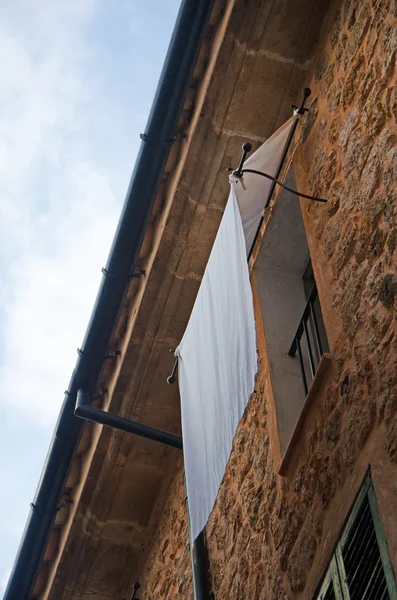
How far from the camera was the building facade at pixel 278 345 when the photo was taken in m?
3.65

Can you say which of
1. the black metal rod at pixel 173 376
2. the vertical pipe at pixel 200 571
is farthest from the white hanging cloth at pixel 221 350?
the vertical pipe at pixel 200 571

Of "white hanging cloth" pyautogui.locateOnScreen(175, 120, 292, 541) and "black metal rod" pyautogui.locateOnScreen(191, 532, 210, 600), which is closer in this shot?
"white hanging cloth" pyautogui.locateOnScreen(175, 120, 292, 541)

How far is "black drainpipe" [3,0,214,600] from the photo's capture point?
5.50 metres

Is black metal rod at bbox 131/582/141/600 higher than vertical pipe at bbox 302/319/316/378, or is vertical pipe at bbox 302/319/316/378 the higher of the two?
vertical pipe at bbox 302/319/316/378

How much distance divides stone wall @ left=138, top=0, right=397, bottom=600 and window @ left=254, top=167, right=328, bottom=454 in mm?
95

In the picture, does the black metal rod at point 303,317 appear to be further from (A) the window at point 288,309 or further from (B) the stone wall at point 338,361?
(B) the stone wall at point 338,361

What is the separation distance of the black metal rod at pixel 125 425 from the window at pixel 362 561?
8.65 feet

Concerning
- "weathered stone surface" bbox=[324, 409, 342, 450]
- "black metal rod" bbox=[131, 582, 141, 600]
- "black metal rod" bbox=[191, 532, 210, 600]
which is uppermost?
"weathered stone surface" bbox=[324, 409, 342, 450]

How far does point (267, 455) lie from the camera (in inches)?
188

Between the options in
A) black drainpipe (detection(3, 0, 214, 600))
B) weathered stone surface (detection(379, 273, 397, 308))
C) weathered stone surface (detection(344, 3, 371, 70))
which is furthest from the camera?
black drainpipe (detection(3, 0, 214, 600))

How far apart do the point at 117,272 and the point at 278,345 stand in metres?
1.48

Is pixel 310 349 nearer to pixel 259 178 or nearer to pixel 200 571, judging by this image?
pixel 259 178

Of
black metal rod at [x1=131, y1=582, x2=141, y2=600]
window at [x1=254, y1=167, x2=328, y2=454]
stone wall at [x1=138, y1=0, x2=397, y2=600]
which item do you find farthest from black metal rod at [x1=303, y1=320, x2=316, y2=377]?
black metal rod at [x1=131, y1=582, x2=141, y2=600]

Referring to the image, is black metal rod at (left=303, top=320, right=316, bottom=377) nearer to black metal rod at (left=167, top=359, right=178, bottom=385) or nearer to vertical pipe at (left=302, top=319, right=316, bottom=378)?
vertical pipe at (left=302, top=319, right=316, bottom=378)
